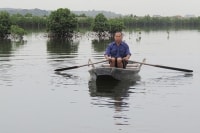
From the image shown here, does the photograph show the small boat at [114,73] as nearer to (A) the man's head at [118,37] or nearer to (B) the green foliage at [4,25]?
(A) the man's head at [118,37]

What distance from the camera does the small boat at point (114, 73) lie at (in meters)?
18.9

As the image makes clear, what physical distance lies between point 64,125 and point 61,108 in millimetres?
2034

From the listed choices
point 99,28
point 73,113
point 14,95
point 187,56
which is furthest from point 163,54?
point 99,28

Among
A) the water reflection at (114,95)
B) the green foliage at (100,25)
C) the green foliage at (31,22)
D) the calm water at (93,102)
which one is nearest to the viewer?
the calm water at (93,102)

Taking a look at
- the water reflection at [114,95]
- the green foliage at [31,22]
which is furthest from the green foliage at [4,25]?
the water reflection at [114,95]

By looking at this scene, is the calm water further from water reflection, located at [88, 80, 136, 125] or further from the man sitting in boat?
the man sitting in boat

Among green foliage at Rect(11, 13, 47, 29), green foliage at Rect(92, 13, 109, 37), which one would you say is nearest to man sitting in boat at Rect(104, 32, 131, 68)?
green foliage at Rect(92, 13, 109, 37)

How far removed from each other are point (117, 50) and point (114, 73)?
4.31ft

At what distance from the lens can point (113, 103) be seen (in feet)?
51.1

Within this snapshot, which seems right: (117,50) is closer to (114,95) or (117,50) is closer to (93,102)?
(114,95)

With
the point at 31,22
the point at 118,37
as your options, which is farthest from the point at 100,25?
the point at 118,37

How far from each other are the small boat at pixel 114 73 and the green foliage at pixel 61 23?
3447cm

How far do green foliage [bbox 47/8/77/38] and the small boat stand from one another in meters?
34.5

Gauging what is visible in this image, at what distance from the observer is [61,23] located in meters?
54.6
